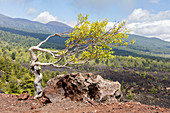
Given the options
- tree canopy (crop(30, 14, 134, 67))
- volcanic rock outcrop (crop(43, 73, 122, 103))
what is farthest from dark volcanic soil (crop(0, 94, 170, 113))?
tree canopy (crop(30, 14, 134, 67))

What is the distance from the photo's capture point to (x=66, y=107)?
6.93 m

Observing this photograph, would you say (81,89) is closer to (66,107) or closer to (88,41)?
(66,107)

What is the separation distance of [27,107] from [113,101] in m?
5.45

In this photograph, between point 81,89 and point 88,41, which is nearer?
point 81,89

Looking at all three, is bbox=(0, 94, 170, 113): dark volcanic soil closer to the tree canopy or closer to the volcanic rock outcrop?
the volcanic rock outcrop

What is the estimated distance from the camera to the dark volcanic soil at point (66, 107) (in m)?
6.21

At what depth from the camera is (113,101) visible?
8.09m

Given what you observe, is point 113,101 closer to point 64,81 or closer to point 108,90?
point 108,90

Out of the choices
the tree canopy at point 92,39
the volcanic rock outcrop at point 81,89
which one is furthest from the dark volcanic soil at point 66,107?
the tree canopy at point 92,39

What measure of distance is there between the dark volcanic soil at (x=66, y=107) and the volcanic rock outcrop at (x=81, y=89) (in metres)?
0.48

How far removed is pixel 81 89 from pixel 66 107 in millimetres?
1649

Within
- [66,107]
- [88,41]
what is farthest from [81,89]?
[88,41]

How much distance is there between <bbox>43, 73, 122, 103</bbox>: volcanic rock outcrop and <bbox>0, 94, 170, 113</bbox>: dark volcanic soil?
1.58 feet

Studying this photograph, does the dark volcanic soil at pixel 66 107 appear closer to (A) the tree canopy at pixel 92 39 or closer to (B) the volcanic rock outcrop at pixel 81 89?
(B) the volcanic rock outcrop at pixel 81 89
